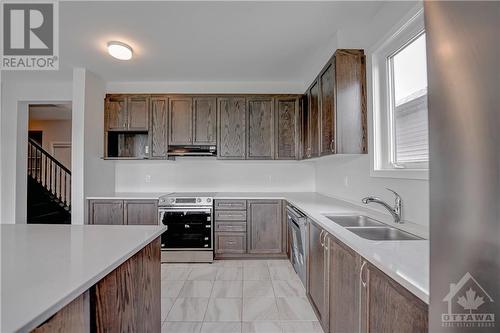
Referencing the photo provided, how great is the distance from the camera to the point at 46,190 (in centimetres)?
502

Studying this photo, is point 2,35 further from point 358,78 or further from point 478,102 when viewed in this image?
point 478,102

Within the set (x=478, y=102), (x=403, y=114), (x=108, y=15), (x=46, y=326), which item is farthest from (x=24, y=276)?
(x=403, y=114)

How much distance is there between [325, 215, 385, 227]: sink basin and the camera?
2005mm

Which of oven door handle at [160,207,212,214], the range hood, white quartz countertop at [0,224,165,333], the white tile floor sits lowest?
the white tile floor

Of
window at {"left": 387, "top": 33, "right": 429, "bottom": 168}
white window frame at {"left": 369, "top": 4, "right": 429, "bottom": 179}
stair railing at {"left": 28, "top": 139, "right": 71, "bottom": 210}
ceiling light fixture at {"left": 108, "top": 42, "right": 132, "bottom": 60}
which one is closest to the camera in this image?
window at {"left": 387, "top": 33, "right": 429, "bottom": 168}

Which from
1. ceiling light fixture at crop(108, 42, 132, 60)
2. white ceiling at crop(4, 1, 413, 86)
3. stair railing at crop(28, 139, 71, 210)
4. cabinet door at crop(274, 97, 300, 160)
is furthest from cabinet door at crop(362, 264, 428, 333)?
stair railing at crop(28, 139, 71, 210)

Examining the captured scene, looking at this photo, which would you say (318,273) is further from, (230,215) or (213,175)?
(213,175)

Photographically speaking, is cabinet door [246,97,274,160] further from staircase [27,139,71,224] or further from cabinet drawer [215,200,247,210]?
staircase [27,139,71,224]

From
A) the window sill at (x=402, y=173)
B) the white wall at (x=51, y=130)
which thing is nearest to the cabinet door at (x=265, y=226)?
the window sill at (x=402, y=173)

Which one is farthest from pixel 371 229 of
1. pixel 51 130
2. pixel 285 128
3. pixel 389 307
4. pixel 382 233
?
pixel 51 130

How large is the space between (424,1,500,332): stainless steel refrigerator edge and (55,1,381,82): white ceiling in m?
1.94

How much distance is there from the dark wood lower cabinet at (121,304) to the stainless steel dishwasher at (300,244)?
1388 millimetres

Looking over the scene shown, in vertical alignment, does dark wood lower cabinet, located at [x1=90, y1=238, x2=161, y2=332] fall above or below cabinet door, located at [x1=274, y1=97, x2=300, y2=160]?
below

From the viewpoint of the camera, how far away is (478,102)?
47 centimetres
